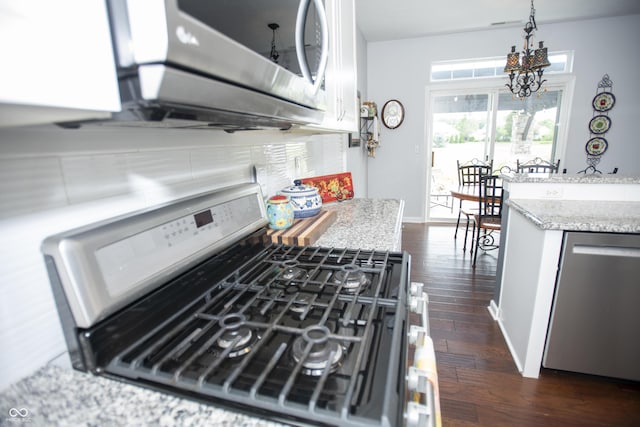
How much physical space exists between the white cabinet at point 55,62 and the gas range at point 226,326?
27 centimetres

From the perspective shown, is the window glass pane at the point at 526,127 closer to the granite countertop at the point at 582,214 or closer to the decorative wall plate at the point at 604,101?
the decorative wall plate at the point at 604,101

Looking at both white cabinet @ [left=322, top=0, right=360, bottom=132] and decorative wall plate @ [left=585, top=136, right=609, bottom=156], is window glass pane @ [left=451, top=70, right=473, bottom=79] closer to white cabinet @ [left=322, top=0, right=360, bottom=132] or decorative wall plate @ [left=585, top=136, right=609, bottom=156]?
decorative wall plate @ [left=585, top=136, right=609, bottom=156]

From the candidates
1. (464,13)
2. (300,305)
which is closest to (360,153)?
(464,13)

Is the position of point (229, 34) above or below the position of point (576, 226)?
above

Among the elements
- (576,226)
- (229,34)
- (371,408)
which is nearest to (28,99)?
(229,34)

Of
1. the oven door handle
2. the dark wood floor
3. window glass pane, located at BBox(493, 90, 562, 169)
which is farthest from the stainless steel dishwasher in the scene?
window glass pane, located at BBox(493, 90, 562, 169)

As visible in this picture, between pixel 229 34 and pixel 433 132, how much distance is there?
4745 mm

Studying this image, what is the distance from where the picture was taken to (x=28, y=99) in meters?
Result: 0.31

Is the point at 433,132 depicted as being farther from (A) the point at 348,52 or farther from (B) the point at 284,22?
(B) the point at 284,22

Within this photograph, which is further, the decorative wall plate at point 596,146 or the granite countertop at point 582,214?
the decorative wall plate at point 596,146

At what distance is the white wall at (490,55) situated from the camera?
3949 mm

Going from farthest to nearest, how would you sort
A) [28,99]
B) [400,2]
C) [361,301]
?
[400,2]
[361,301]
[28,99]

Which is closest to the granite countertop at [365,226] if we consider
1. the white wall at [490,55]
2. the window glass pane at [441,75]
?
the white wall at [490,55]

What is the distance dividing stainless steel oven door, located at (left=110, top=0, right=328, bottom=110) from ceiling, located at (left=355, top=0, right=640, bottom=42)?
311cm
